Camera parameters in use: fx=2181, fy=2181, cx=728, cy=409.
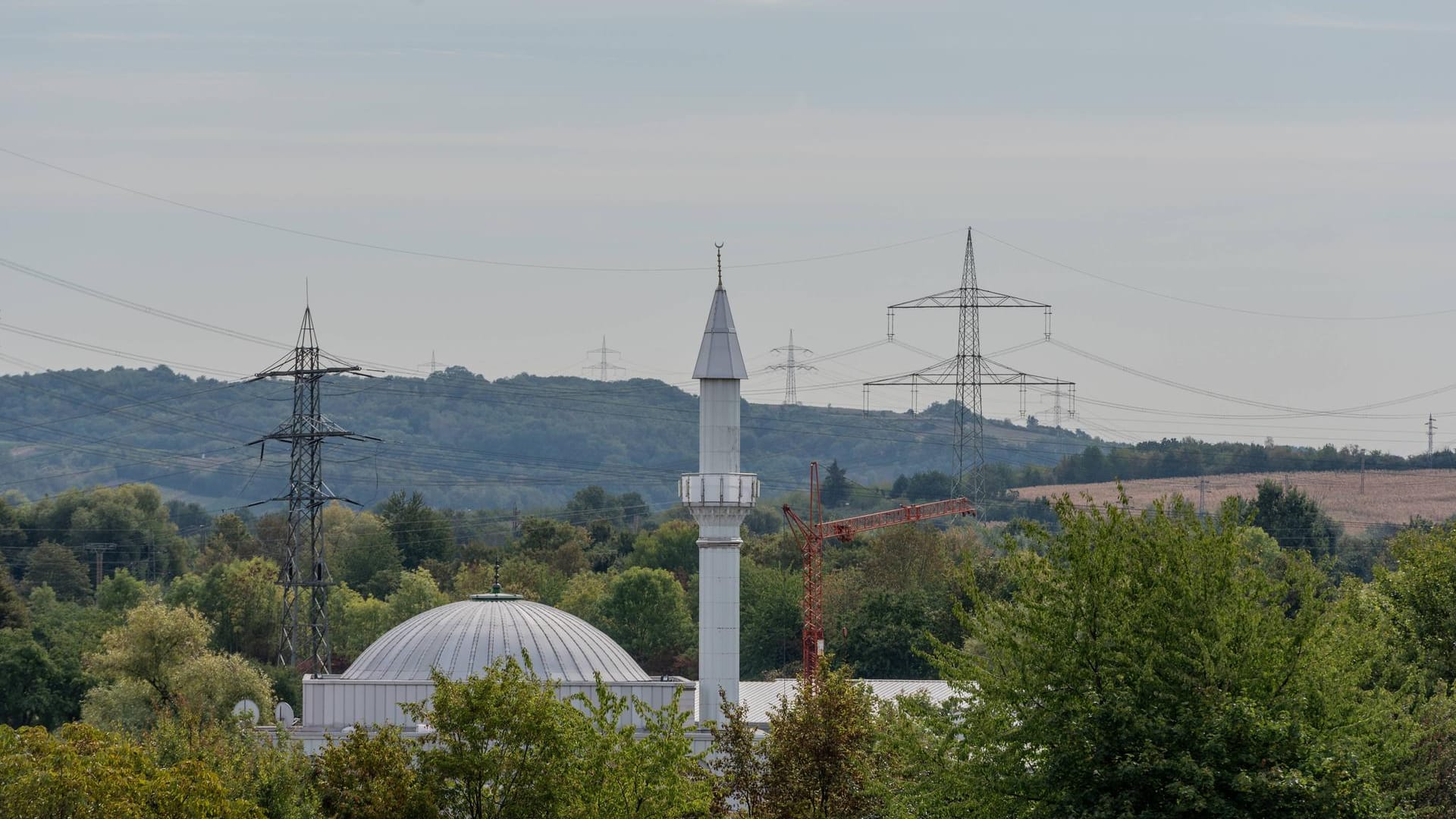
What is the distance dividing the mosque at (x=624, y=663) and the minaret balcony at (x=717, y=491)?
0.04 m

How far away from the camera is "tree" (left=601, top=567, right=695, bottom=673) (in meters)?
150

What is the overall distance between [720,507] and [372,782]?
107 ft

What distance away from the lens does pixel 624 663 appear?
85.6 metres

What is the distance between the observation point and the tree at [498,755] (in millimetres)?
50594

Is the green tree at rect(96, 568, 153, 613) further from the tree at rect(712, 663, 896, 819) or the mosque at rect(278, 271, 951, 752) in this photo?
the tree at rect(712, 663, 896, 819)

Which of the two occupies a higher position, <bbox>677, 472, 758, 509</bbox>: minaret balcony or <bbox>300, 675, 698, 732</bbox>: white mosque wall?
<bbox>677, 472, 758, 509</bbox>: minaret balcony

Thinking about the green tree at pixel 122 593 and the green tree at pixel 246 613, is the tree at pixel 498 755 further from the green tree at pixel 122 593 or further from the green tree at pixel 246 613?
the green tree at pixel 122 593

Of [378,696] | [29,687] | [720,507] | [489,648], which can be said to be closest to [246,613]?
[29,687]

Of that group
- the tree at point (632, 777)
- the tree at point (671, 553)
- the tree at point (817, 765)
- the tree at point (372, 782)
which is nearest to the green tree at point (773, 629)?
the tree at point (671, 553)

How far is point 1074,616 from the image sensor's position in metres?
46.3

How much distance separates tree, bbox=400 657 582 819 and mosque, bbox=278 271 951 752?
27760 mm

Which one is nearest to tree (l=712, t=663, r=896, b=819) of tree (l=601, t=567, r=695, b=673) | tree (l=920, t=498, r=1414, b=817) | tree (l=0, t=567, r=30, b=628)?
tree (l=920, t=498, r=1414, b=817)

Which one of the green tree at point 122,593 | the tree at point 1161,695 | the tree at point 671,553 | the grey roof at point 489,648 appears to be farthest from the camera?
the tree at point 671,553

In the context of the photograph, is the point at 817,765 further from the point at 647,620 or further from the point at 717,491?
the point at 647,620
